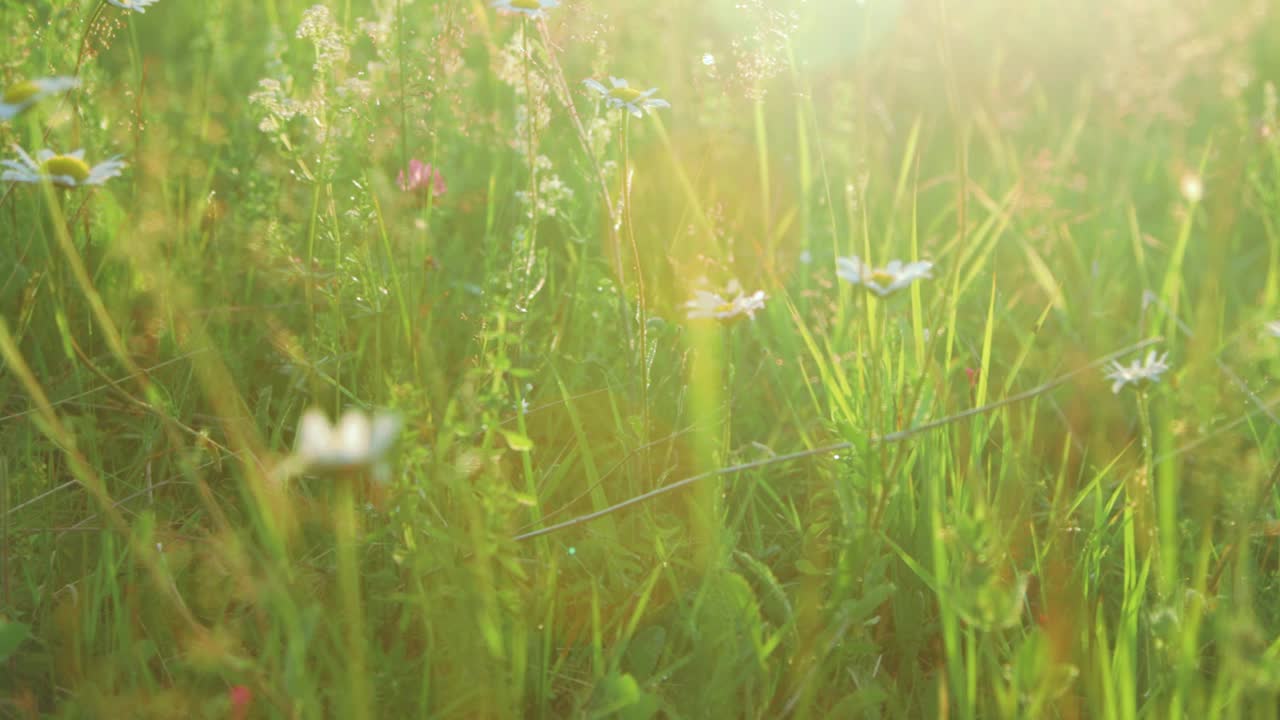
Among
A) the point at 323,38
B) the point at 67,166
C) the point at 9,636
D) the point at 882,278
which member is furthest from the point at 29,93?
the point at 882,278

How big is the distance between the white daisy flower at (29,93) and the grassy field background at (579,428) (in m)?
0.15

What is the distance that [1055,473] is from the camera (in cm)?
159

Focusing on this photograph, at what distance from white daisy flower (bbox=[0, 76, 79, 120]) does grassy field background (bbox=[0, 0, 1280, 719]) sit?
15 cm

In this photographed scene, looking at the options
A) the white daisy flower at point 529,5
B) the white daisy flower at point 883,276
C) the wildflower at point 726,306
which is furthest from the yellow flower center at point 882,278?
the white daisy flower at point 529,5

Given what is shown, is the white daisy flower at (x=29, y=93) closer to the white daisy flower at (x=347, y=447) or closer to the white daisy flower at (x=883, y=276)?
the white daisy flower at (x=347, y=447)

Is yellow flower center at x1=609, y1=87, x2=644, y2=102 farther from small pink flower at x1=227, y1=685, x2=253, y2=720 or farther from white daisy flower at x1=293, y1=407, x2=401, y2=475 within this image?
small pink flower at x1=227, y1=685, x2=253, y2=720

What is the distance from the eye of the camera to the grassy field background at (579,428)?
98 cm

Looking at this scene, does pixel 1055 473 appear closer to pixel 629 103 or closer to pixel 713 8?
pixel 629 103

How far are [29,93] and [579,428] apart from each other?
773 millimetres

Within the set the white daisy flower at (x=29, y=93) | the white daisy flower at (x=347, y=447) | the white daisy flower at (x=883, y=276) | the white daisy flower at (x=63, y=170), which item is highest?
the white daisy flower at (x=29, y=93)

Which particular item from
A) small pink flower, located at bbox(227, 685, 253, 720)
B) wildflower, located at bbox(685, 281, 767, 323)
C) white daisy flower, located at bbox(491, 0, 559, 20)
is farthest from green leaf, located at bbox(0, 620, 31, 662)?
white daisy flower, located at bbox(491, 0, 559, 20)

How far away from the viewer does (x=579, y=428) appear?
130 cm

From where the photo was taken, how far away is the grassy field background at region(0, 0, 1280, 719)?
3.22ft

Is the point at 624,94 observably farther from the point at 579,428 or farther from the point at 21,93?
the point at 21,93
